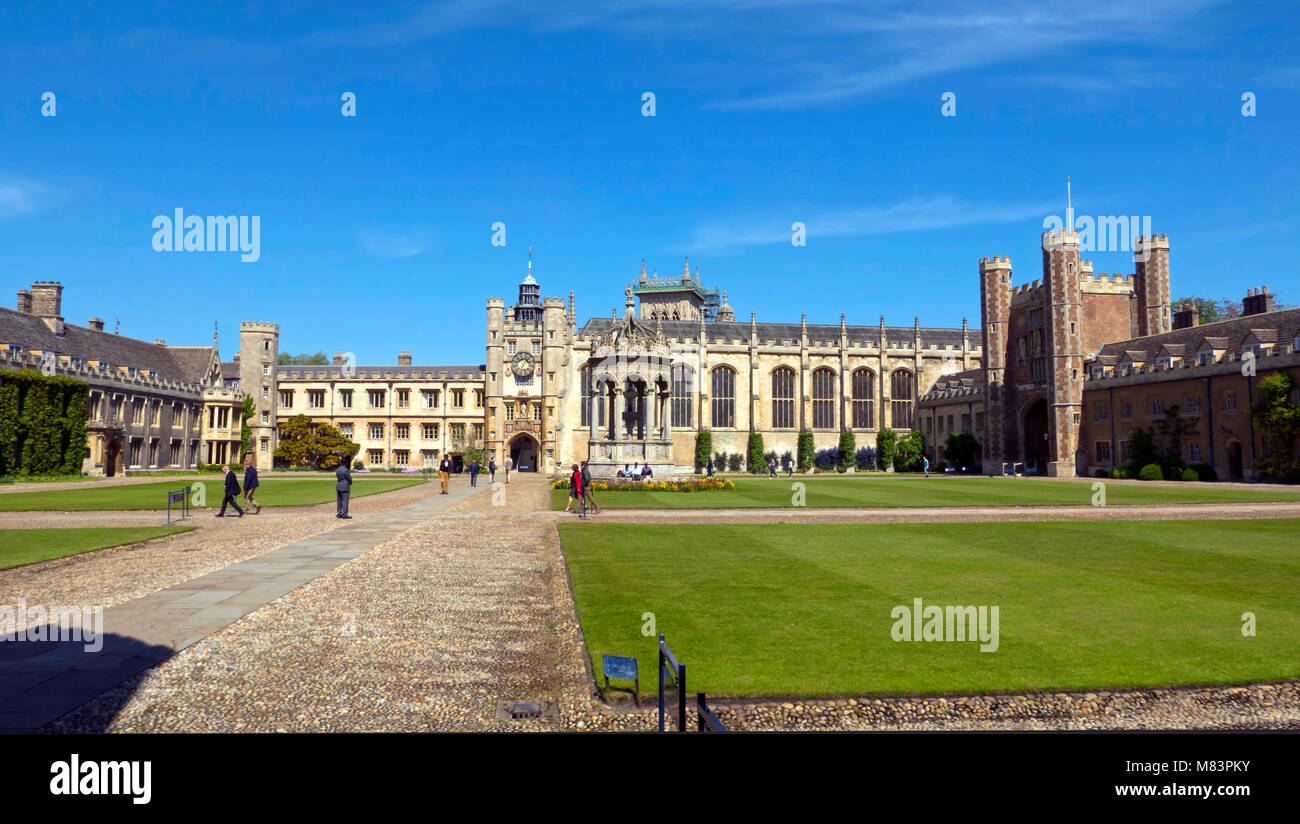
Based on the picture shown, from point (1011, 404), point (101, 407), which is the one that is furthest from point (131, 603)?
point (1011, 404)

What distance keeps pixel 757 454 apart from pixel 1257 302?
122ft

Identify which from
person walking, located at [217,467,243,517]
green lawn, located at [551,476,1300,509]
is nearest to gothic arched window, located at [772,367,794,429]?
green lawn, located at [551,476,1300,509]

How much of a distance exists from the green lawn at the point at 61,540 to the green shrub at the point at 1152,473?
4997cm

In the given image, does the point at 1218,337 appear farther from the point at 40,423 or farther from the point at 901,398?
the point at 40,423

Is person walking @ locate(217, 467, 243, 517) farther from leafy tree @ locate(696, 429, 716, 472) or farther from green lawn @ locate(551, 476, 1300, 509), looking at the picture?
leafy tree @ locate(696, 429, 716, 472)

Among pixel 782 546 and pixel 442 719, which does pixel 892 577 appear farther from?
pixel 442 719

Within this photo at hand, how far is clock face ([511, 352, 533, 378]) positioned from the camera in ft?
232

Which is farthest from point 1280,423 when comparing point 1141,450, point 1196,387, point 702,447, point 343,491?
point 343,491

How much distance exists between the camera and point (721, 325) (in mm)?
72375

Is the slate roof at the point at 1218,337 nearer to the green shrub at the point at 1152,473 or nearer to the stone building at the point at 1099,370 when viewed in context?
the stone building at the point at 1099,370

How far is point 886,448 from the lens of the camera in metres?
Answer: 68.9

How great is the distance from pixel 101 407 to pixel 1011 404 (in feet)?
227

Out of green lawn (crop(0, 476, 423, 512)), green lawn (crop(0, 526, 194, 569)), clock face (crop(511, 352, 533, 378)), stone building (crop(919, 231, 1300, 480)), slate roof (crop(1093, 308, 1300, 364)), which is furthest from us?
clock face (crop(511, 352, 533, 378))
